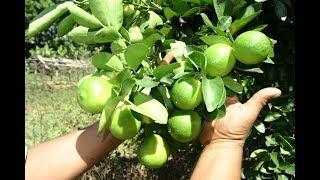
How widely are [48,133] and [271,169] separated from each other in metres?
3.39

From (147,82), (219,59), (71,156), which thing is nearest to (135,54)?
(147,82)

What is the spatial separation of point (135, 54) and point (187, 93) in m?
0.13

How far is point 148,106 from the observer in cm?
93

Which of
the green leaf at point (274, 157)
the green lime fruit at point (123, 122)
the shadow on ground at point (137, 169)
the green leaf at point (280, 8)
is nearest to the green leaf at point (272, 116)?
the green leaf at point (274, 157)

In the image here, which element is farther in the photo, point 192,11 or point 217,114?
point 192,11

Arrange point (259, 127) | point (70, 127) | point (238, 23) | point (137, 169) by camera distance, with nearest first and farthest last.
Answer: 1. point (238, 23)
2. point (259, 127)
3. point (137, 169)
4. point (70, 127)

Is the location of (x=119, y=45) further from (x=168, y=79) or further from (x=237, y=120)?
(x=237, y=120)

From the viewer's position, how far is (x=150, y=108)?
0.92 metres

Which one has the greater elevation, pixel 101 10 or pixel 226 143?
pixel 101 10

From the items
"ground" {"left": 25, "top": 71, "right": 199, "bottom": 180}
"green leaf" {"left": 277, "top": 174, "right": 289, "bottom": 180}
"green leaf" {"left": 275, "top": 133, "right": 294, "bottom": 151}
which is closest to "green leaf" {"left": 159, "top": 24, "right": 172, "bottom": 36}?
"ground" {"left": 25, "top": 71, "right": 199, "bottom": 180}

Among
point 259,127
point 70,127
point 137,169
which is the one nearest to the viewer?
point 259,127

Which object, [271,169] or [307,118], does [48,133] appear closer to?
[271,169]

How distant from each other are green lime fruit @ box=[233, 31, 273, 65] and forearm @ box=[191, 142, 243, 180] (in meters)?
0.25

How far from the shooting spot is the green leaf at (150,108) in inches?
36.0
